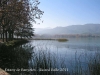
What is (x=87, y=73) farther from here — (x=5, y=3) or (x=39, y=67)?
(x=5, y=3)

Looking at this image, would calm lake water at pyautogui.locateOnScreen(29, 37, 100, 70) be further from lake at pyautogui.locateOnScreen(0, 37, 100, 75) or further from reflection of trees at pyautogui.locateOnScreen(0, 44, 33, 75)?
reflection of trees at pyautogui.locateOnScreen(0, 44, 33, 75)

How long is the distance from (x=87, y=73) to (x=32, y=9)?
10.5m

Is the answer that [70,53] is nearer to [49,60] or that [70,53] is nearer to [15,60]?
[15,60]

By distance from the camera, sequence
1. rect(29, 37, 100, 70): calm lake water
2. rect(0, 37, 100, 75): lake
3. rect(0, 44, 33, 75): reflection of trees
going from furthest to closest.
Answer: rect(29, 37, 100, 70): calm lake water, rect(0, 44, 33, 75): reflection of trees, rect(0, 37, 100, 75): lake

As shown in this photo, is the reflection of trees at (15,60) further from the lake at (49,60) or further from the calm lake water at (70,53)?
the calm lake water at (70,53)

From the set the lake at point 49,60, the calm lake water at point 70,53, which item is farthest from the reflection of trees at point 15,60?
the calm lake water at point 70,53

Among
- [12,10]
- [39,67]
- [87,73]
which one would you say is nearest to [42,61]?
[39,67]

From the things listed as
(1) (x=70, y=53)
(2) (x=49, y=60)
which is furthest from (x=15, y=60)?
(1) (x=70, y=53)

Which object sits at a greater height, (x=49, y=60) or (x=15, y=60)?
(x=49, y=60)

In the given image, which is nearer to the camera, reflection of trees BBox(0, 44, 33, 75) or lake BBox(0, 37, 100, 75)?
lake BBox(0, 37, 100, 75)

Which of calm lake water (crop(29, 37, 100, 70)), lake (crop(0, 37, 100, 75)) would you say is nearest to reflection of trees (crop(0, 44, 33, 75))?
lake (crop(0, 37, 100, 75))

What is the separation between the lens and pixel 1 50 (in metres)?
16.6

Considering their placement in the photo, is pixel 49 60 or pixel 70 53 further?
pixel 70 53

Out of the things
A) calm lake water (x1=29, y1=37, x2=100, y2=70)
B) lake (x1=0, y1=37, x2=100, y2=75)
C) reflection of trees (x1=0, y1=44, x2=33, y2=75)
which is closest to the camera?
lake (x1=0, y1=37, x2=100, y2=75)
